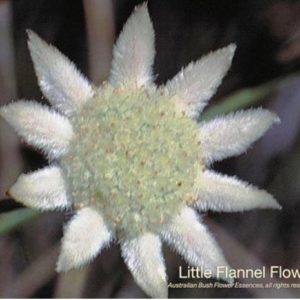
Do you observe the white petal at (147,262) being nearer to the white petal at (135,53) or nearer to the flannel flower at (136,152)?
the flannel flower at (136,152)

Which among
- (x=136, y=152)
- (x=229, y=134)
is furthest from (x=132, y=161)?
(x=229, y=134)

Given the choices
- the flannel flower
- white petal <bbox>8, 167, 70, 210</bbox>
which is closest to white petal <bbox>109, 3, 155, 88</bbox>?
the flannel flower

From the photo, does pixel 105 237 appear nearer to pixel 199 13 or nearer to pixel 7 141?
pixel 7 141

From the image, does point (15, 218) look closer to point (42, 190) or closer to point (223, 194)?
point (42, 190)

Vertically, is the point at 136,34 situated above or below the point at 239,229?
above

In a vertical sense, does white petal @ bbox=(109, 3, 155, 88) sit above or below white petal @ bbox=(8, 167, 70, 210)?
above

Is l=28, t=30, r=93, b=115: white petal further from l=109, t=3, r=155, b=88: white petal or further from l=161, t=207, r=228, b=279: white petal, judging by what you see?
l=161, t=207, r=228, b=279: white petal

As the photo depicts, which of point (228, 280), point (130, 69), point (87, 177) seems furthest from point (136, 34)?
point (228, 280)
